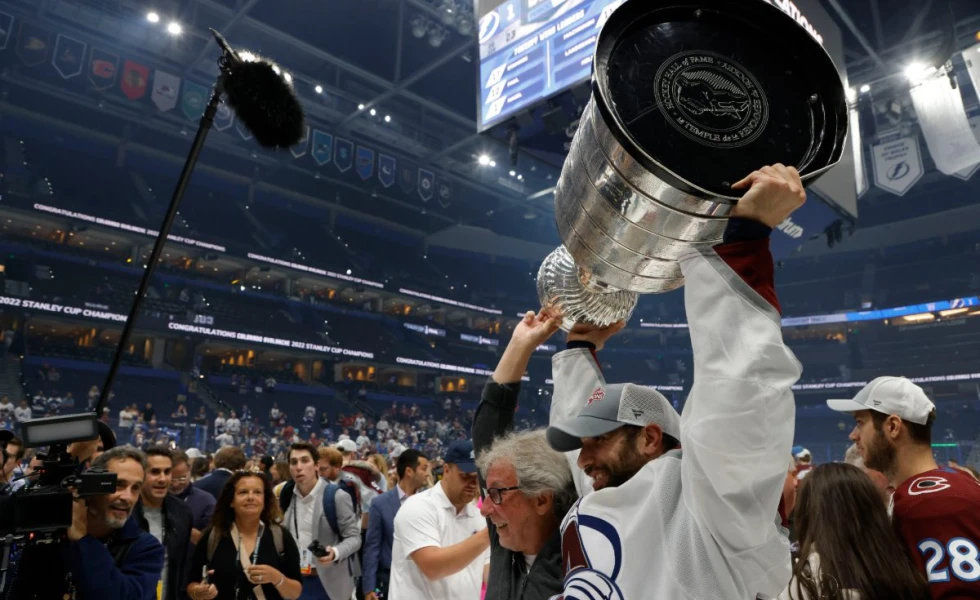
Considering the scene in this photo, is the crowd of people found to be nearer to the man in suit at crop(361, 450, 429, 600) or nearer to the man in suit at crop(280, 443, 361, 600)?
the man in suit at crop(280, 443, 361, 600)

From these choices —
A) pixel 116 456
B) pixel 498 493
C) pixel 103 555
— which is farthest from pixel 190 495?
pixel 498 493

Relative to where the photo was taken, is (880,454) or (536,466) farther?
(880,454)

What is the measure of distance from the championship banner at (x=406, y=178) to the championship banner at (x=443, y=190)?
117cm

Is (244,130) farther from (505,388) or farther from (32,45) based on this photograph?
(32,45)

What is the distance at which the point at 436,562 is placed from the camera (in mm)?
2512

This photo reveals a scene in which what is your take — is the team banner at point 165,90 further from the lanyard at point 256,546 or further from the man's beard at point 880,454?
the man's beard at point 880,454

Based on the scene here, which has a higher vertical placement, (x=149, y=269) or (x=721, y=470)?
(x=149, y=269)

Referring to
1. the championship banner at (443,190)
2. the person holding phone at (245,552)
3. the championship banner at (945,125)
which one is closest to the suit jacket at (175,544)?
the person holding phone at (245,552)

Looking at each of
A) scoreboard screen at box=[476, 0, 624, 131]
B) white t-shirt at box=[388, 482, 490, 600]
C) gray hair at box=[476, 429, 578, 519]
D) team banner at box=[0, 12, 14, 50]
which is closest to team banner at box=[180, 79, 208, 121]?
team banner at box=[0, 12, 14, 50]

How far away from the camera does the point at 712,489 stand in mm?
904

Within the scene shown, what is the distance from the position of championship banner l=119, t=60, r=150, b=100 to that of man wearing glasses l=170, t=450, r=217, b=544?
18845 mm

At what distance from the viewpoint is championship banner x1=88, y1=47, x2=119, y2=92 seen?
19.1m

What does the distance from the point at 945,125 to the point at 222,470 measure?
1037 cm

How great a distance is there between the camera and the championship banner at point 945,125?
358 inches
